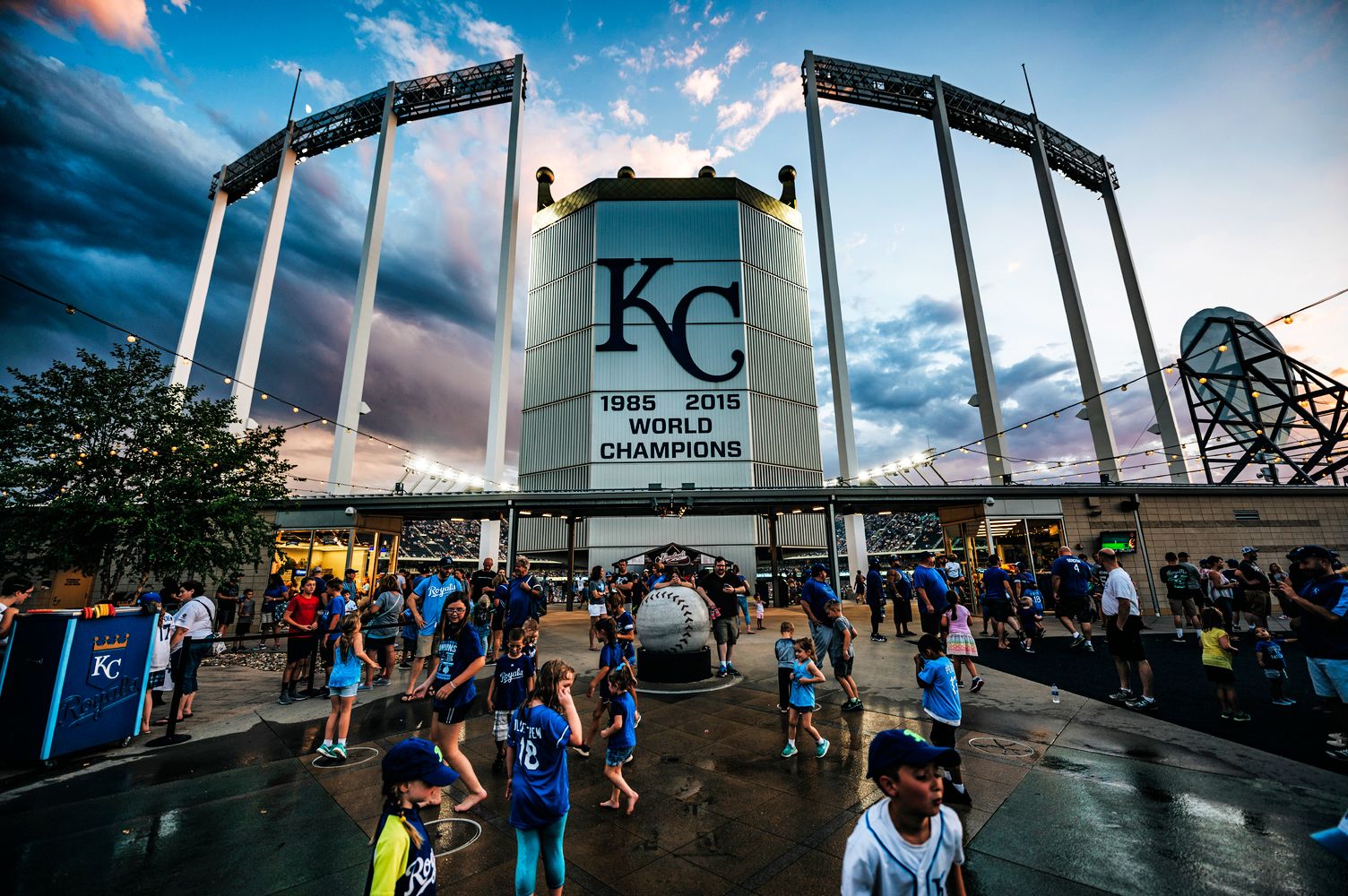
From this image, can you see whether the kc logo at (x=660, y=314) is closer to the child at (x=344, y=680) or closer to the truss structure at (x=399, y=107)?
the truss structure at (x=399, y=107)

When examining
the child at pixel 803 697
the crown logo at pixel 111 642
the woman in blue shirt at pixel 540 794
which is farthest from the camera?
the crown logo at pixel 111 642

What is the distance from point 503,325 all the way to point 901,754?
104 ft

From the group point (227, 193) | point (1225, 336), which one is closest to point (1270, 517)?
point (1225, 336)

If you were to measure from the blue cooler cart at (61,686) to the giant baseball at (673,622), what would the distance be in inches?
292

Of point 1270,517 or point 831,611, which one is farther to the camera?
point 1270,517

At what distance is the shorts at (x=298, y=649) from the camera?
893 cm

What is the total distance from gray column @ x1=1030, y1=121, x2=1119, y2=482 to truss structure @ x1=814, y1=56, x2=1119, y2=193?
2.82 meters

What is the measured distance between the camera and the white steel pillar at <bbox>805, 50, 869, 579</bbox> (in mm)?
28781

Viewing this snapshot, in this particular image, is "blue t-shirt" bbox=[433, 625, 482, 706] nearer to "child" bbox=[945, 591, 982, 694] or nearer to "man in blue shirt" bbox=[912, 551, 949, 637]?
"child" bbox=[945, 591, 982, 694]

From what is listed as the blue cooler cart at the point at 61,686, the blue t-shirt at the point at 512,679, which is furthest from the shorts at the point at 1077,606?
the blue cooler cart at the point at 61,686

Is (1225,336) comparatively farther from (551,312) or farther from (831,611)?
(551,312)

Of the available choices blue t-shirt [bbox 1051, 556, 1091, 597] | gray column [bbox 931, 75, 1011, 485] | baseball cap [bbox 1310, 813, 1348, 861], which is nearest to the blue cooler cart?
baseball cap [bbox 1310, 813, 1348, 861]

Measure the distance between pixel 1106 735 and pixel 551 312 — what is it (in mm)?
33399

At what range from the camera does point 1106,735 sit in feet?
20.3
